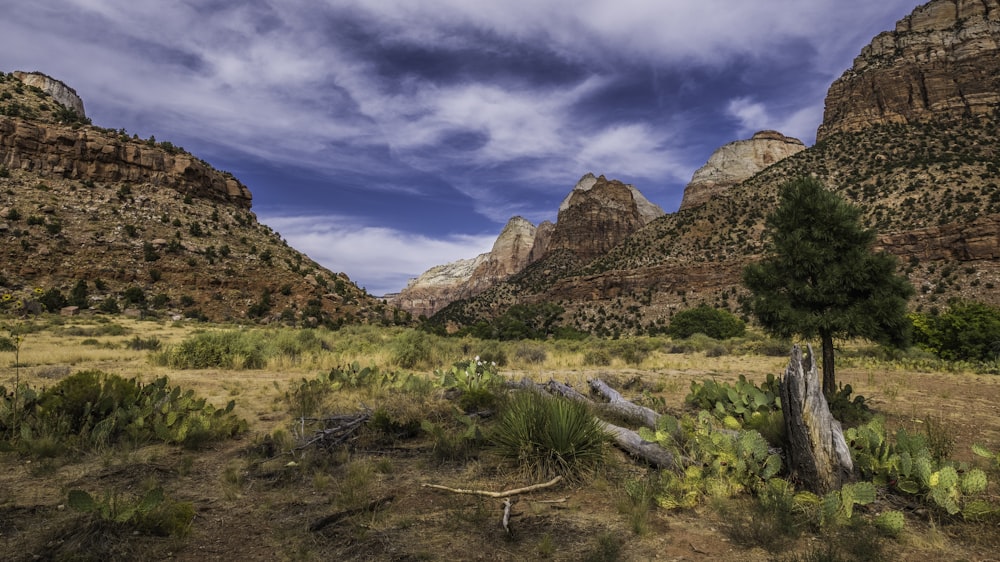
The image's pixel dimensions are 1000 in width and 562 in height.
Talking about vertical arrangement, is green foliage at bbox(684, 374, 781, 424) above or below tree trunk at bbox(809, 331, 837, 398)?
below

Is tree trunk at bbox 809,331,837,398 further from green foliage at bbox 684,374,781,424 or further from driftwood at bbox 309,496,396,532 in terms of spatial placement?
driftwood at bbox 309,496,396,532

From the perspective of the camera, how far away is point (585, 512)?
4309 mm

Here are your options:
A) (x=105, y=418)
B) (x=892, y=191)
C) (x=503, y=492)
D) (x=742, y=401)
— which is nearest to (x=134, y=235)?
(x=105, y=418)

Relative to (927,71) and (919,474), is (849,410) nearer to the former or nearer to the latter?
(919,474)

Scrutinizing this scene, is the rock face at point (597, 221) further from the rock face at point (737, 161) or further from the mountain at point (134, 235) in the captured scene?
the mountain at point (134, 235)

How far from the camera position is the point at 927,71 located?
2785 inches

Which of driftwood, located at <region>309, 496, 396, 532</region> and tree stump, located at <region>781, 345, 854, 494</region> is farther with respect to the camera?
tree stump, located at <region>781, 345, 854, 494</region>

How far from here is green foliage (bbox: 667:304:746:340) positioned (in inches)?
1502

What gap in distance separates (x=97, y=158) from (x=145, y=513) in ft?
177

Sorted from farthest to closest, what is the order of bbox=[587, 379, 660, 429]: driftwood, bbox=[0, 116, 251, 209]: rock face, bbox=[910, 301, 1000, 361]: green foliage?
bbox=[0, 116, 251, 209]: rock face, bbox=[910, 301, 1000, 361]: green foliage, bbox=[587, 379, 660, 429]: driftwood

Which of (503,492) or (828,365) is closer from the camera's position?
(503,492)

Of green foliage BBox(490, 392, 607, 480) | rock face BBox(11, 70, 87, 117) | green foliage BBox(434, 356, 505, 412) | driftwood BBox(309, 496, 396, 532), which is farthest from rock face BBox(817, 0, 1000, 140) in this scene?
rock face BBox(11, 70, 87, 117)

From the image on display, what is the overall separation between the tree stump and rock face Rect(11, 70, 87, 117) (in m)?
86.9

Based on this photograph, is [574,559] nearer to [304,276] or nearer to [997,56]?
[304,276]
